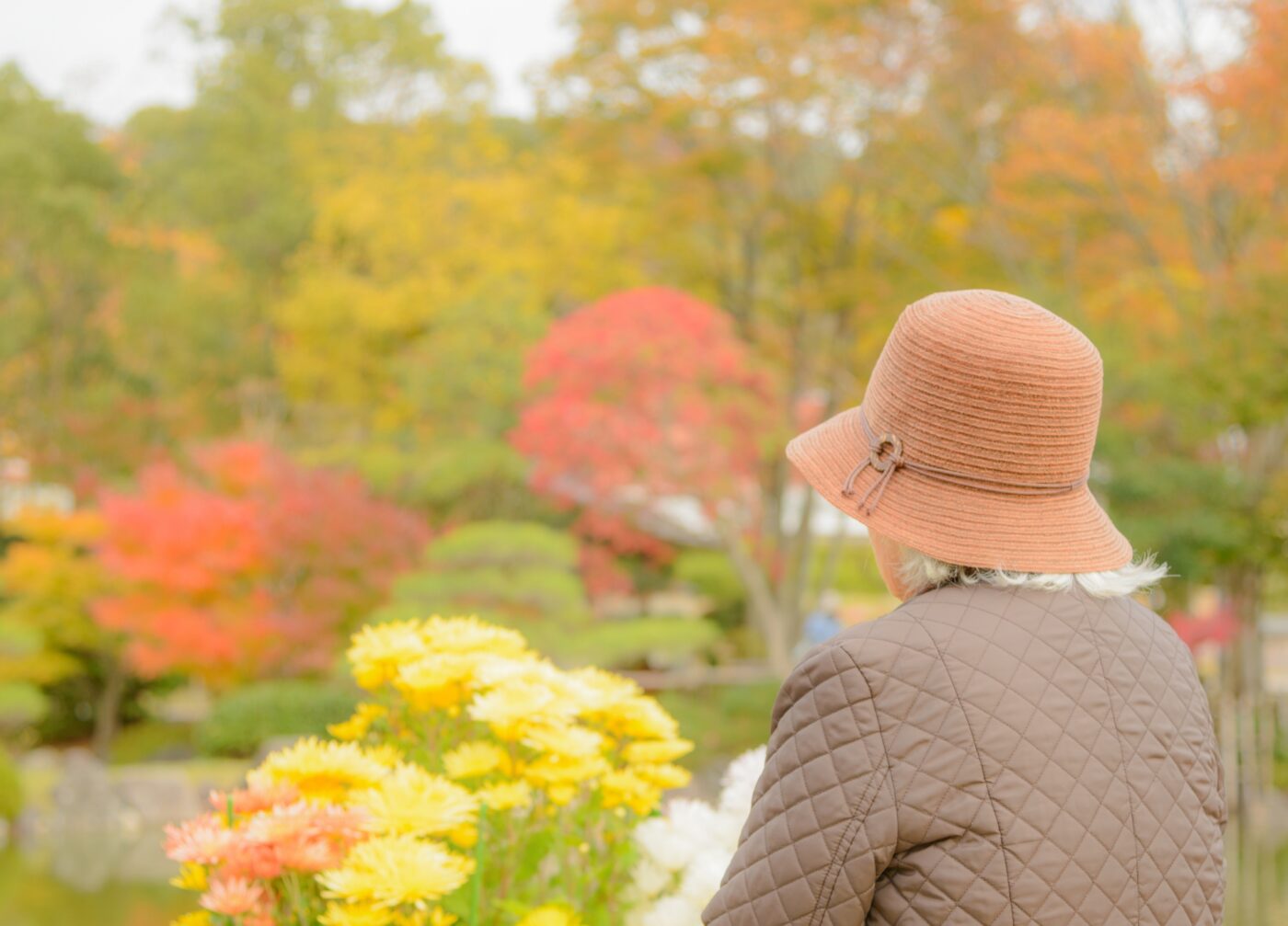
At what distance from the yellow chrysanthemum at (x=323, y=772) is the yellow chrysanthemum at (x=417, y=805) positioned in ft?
0.15

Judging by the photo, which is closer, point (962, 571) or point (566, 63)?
point (962, 571)

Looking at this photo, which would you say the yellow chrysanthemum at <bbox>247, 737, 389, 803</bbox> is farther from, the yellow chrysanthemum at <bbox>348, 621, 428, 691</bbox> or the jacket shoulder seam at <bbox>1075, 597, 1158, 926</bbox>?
the jacket shoulder seam at <bbox>1075, 597, 1158, 926</bbox>

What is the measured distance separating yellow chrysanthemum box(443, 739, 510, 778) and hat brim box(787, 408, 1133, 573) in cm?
52

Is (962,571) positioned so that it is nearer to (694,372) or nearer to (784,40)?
(694,372)

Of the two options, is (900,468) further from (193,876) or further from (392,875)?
(193,876)

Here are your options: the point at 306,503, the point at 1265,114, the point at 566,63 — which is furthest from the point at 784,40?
the point at 306,503

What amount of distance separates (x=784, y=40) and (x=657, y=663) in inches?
282

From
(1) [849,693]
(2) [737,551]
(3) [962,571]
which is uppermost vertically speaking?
(2) [737,551]

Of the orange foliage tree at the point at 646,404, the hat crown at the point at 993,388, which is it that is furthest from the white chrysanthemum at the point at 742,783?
the orange foliage tree at the point at 646,404

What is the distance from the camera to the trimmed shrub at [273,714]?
33.7ft

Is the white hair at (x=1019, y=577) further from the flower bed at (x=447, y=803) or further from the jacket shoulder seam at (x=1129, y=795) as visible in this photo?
the flower bed at (x=447, y=803)

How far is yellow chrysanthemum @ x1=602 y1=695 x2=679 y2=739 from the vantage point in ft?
5.46

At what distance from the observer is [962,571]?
121 centimetres

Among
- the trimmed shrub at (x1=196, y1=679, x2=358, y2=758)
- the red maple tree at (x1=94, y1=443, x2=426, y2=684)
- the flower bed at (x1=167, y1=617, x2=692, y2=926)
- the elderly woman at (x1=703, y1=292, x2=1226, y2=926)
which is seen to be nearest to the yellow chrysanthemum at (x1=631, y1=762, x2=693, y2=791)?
the flower bed at (x1=167, y1=617, x2=692, y2=926)
